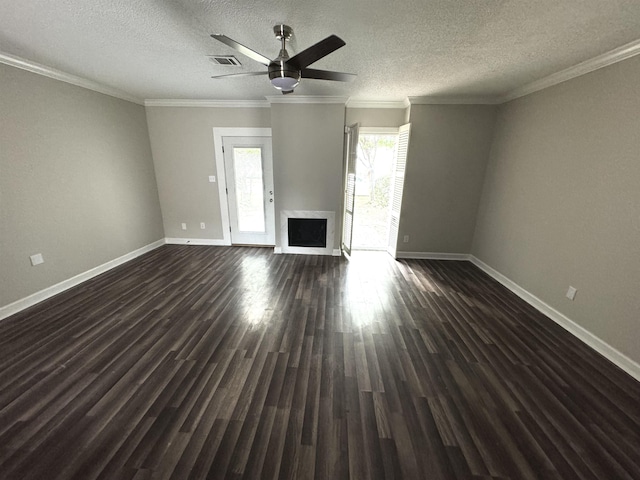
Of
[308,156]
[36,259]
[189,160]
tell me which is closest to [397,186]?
[308,156]

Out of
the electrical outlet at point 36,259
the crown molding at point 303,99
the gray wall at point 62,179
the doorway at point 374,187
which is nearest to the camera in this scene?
the gray wall at point 62,179

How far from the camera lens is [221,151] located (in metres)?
4.33

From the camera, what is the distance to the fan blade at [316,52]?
60.0 inches

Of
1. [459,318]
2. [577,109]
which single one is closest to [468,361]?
[459,318]

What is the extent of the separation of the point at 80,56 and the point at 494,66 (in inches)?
164

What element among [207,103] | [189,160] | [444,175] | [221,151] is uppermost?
[207,103]

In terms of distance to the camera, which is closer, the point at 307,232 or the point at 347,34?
the point at 347,34

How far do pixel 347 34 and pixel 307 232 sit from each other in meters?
2.93

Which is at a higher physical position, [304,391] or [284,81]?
[284,81]

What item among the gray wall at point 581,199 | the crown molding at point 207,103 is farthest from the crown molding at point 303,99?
the gray wall at point 581,199

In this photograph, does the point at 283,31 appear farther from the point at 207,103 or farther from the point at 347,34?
the point at 207,103

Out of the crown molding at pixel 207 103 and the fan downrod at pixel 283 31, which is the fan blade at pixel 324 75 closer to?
the fan downrod at pixel 283 31

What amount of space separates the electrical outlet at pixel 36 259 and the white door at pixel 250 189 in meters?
2.49

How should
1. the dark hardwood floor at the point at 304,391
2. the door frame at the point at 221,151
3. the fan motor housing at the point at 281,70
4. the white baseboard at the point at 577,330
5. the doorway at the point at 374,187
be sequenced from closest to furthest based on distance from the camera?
the dark hardwood floor at the point at 304,391 → the fan motor housing at the point at 281,70 → the white baseboard at the point at 577,330 → the door frame at the point at 221,151 → the doorway at the point at 374,187
